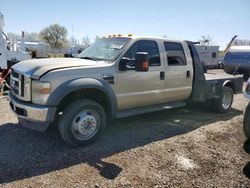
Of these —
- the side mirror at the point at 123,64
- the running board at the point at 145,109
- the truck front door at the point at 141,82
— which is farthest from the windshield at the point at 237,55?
the side mirror at the point at 123,64

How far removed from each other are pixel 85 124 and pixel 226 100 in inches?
177

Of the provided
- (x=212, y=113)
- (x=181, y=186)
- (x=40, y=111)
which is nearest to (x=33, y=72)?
(x=40, y=111)

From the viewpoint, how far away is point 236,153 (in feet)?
16.2

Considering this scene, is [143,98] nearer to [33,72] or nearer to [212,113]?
[33,72]

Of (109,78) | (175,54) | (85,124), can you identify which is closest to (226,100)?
(175,54)

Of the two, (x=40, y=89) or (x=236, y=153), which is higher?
(x=40, y=89)

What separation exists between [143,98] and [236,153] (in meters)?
1.95

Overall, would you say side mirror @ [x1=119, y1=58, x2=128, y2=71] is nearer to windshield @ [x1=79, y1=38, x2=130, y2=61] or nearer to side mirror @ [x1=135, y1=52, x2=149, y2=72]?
windshield @ [x1=79, y1=38, x2=130, y2=61]

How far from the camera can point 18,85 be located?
15.8ft

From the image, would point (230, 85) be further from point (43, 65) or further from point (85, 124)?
point (43, 65)

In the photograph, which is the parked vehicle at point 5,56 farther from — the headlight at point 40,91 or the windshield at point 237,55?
the windshield at point 237,55

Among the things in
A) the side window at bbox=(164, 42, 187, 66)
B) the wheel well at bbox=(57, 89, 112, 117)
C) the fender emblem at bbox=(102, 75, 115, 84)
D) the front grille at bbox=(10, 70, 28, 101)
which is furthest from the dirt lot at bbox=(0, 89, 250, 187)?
the side window at bbox=(164, 42, 187, 66)

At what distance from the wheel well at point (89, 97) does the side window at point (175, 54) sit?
1744 millimetres

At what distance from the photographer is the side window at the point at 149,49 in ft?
18.2
